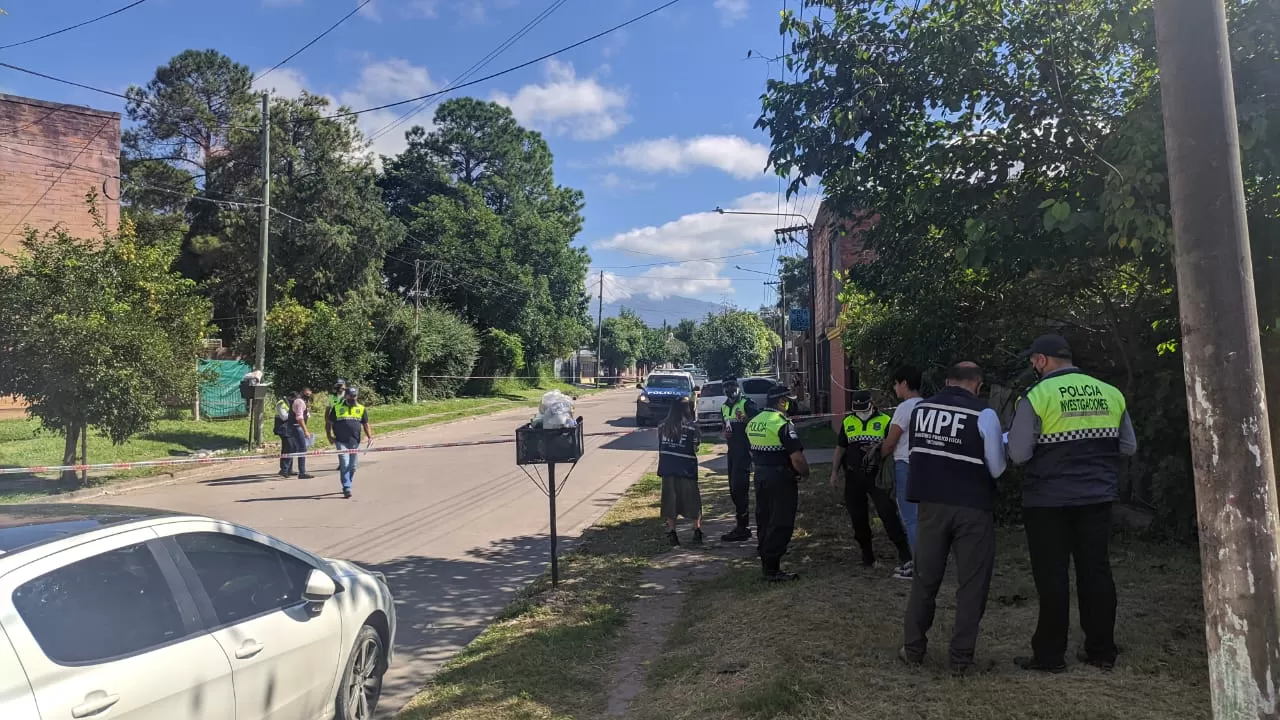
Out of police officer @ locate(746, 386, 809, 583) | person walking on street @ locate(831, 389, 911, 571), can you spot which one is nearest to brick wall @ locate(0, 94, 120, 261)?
police officer @ locate(746, 386, 809, 583)

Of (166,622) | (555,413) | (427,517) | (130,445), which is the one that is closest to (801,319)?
(130,445)

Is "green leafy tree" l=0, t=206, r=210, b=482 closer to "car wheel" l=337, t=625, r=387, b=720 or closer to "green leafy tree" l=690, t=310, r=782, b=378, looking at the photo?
"car wheel" l=337, t=625, r=387, b=720

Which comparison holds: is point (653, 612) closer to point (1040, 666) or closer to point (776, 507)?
point (776, 507)

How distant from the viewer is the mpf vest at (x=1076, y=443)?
167 inches

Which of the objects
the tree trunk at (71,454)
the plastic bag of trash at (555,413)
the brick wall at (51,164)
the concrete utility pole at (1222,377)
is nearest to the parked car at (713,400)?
the tree trunk at (71,454)

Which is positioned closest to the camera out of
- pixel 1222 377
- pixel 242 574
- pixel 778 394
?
pixel 1222 377

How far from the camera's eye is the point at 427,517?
1071 cm

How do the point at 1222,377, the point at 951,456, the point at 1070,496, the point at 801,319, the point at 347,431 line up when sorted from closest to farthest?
the point at 1222,377
the point at 1070,496
the point at 951,456
the point at 347,431
the point at 801,319

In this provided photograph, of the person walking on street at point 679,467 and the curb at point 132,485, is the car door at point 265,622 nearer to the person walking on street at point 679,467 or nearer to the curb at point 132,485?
the person walking on street at point 679,467

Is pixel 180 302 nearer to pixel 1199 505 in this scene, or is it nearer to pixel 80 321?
pixel 80 321

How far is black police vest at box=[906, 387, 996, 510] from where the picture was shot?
442 centimetres

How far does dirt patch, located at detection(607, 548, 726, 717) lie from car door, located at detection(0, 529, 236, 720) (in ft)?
7.38

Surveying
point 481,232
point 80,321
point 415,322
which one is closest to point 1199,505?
point 80,321

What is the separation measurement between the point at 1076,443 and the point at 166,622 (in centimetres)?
427
